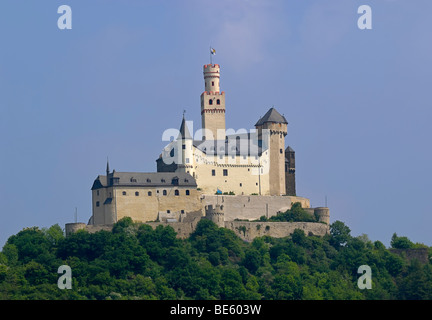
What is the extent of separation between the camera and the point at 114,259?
131 m

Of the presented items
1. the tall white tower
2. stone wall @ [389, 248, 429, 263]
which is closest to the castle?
the tall white tower

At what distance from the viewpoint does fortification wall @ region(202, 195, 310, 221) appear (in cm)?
13925

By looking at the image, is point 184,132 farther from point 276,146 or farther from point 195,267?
point 195,267

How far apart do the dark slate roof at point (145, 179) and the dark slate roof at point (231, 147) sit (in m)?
4.53

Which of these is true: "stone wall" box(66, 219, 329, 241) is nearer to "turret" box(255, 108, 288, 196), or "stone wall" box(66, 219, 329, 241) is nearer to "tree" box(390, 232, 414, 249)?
"turret" box(255, 108, 288, 196)

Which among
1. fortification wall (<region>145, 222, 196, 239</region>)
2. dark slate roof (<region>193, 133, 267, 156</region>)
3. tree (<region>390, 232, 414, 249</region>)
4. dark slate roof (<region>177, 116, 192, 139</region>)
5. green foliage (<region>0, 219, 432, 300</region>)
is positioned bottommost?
green foliage (<region>0, 219, 432, 300</region>)

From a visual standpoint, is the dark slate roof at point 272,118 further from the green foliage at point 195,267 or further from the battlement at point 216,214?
the battlement at point 216,214

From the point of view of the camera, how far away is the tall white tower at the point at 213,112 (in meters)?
145

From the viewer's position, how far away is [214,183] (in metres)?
141

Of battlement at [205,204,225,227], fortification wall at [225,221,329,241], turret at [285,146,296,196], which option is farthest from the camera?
turret at [285,146,296,196]

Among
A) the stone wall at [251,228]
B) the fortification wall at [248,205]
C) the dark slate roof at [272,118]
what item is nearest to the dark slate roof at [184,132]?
the fortification wall at [248,205]

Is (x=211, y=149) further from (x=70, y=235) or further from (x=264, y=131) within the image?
(x=70, y=235)
